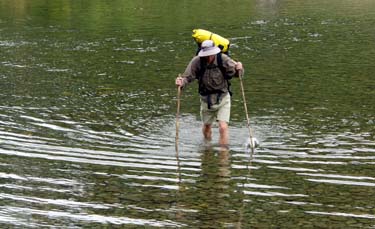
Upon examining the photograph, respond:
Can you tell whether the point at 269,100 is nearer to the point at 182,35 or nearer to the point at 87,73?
the point at 87,73

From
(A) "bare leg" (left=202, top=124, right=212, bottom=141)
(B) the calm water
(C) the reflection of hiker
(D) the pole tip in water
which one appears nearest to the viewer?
(B) the calm water

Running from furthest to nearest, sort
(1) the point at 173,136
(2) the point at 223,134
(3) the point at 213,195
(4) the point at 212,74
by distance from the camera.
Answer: (1) the point at 173,136 < (2) the point at 223,134 < (4) the point at 212,74 < (3) the point at 213,195

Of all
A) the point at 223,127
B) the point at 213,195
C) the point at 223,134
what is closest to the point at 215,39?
the point at 223,127

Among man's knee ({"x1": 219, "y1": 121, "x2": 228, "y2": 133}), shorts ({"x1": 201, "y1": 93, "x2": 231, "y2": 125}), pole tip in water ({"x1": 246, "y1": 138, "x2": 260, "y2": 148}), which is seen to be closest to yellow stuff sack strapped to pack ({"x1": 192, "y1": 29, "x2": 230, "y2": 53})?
shorts ({"x1": 201, "y1": 93, "x2": 231, "y2": 125})

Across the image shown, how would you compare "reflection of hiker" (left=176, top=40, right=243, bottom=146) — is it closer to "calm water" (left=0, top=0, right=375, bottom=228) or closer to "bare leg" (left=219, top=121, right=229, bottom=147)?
"bare leg" (left=219, top=121, right=229, bottom=147)

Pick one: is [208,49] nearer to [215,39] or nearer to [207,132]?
[215,39]

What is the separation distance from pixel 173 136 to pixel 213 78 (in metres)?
1.95

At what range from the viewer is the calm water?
1177 cm

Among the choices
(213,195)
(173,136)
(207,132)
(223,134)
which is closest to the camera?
(213,195)

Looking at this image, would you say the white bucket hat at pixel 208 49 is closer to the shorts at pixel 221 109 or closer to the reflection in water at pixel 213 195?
the shorts at pixel 221 109

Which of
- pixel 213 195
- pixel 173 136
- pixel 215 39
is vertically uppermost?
pixel 215 39

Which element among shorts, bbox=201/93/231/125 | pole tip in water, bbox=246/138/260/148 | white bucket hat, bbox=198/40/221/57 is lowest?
pole tip in water, bbox=246/138/260/148

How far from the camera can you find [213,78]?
16.3 m

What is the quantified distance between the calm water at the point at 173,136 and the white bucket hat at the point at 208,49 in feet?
6.00
